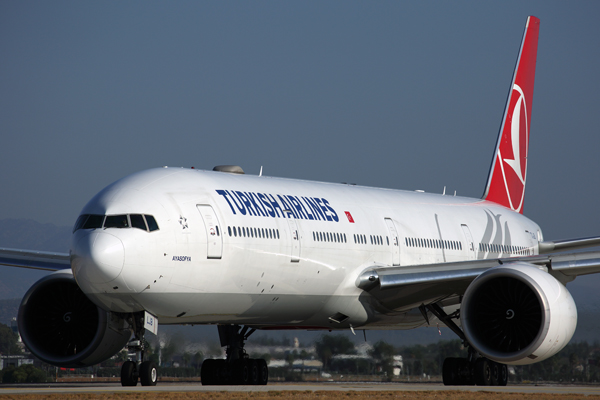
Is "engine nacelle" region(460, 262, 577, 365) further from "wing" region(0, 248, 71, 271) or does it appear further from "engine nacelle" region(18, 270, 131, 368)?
"wing" region(0, 248, 71, 271)

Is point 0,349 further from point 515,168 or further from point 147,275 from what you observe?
point 515,168

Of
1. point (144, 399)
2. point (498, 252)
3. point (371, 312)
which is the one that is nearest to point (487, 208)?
point (498, 252)

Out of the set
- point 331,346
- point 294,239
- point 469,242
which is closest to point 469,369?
point 469,242

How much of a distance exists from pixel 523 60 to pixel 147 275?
57.0 feet

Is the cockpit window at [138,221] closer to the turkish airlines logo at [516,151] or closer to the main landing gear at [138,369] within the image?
the main landing gear at [138,369]

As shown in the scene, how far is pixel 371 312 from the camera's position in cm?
1803

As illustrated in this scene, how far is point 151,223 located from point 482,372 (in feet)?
26.8

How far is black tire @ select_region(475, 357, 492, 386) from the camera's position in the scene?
60.8 feet

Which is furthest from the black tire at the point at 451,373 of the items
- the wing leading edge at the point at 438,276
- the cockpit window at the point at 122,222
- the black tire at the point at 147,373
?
the cockpit window at the point at 122,222

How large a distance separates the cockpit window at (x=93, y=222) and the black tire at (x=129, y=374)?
6.83ft

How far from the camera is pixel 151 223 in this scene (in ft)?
44.9

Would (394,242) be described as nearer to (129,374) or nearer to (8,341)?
(129,374)

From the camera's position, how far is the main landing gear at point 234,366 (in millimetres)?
17984

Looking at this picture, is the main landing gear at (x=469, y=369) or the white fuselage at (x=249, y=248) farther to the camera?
the main landing gear at (x=469, y=369)
